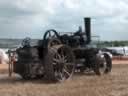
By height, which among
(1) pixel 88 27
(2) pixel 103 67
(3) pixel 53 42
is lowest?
(2) pixel 103 67

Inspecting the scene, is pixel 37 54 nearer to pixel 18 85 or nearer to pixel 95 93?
pixel 18 85

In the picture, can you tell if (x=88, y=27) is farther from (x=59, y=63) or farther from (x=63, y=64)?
(x=59, y=63)

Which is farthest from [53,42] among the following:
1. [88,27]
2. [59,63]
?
[88,27]

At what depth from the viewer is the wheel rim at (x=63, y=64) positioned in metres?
18.0

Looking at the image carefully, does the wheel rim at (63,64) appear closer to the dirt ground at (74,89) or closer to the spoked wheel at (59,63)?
the spoked wheel at (59,63)

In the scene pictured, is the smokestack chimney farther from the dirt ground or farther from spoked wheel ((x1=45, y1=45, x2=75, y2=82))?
the dirt ground

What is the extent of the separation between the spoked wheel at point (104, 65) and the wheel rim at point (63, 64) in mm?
2667

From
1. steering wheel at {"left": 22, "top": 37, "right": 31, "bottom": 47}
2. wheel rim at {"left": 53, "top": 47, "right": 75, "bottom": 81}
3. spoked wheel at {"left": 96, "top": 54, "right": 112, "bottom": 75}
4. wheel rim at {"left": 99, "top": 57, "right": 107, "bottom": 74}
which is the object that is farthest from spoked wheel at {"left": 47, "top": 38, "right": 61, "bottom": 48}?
wheel rim at {"left": 99, "top": 57, "right": 107, "bottom": 74}

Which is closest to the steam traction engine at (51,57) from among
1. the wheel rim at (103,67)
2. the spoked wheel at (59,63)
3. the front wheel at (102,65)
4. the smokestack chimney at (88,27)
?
the spoked wheel at (59,63)

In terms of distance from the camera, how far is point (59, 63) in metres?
18.2

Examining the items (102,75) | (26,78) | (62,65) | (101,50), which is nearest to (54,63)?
(62,65)

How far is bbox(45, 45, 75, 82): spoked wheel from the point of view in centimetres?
1762

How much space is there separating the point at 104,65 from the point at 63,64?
384 centimetres

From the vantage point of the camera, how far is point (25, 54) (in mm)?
18406
